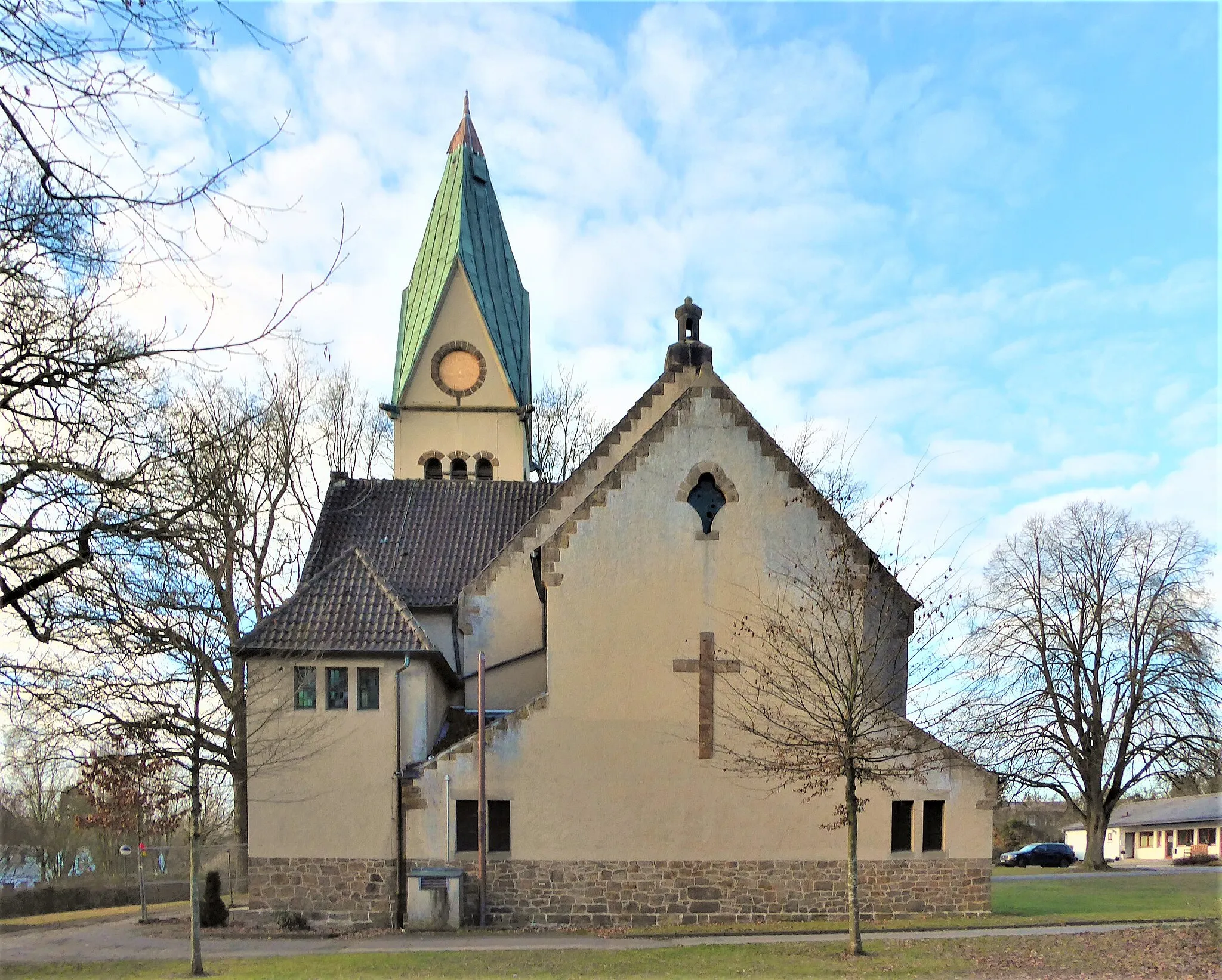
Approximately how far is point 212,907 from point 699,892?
31.0ft

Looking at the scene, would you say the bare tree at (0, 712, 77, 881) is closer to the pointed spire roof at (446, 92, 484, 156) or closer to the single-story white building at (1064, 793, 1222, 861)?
the pointed spire roof at (446, 92, 484, 156)

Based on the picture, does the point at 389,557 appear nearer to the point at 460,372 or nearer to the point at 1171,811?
the point at 460,372

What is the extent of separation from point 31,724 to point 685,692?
37.2 ft

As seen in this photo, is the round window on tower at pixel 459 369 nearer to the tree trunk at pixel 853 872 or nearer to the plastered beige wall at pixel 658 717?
the plastered beige wall at pixel 658 717

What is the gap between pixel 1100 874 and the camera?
113 ft

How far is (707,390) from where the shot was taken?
20516 mm

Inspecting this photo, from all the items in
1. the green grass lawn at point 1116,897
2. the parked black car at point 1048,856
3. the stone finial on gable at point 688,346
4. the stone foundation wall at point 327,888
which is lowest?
the parked black car at point 1048,856

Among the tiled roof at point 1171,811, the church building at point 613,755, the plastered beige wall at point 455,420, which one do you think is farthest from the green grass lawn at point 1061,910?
A: the tiled roof at point 1171,811

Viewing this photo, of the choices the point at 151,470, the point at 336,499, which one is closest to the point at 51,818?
the point at 336,499

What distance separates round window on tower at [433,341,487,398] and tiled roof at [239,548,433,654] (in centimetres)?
1543

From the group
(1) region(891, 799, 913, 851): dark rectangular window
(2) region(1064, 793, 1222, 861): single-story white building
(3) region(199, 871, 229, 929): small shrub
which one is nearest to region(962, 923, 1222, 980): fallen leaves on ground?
(1) region(891, 799, 913, 851): dark rectangular window

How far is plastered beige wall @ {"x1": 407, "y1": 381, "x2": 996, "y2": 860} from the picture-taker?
62.8 feet

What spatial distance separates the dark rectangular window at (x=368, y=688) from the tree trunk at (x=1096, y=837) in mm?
26924

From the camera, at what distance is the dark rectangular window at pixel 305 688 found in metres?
19.4
